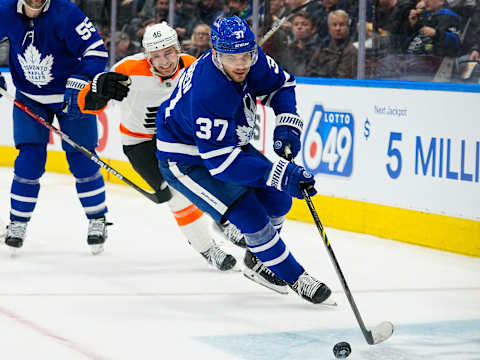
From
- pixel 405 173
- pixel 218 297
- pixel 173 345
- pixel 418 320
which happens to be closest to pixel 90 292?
pixel 218 297

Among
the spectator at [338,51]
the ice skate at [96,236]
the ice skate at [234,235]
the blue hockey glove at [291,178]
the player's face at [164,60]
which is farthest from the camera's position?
the spectator at [338,51]

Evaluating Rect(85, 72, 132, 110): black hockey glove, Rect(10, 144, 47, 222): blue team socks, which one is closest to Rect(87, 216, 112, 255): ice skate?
Rect(10, 144, 47, 222): blue team socks

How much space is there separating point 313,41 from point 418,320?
2.63 meters

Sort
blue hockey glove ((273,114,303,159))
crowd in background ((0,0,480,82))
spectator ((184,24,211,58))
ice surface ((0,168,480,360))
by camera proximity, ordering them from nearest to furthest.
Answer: ice surface ((0,168,480,360)), blue hockey glove ((273,114,303,159)), crowd in background ((0,0,480,82)), spectator ((184,24,211,58))

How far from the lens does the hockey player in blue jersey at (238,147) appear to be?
10.2ft

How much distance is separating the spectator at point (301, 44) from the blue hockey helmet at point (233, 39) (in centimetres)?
244

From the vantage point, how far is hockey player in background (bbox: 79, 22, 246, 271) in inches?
158

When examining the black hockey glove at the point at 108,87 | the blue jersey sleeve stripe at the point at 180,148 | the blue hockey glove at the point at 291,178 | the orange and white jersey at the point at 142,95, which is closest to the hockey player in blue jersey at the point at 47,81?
the black hockey glove at the point at 108,87

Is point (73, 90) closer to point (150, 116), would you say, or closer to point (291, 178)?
point (150, 116)

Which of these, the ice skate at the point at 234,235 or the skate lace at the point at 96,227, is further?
the skate lace at the point at 96,227

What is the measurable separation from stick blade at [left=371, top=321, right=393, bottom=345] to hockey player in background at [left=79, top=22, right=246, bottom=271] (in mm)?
1227

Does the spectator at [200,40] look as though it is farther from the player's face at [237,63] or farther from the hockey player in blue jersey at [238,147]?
the player's face at [237,63]

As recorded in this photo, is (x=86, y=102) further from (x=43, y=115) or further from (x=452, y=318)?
(x=452, y=318)

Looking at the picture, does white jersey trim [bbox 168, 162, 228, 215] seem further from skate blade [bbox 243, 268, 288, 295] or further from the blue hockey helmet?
the blue hockey helmet
